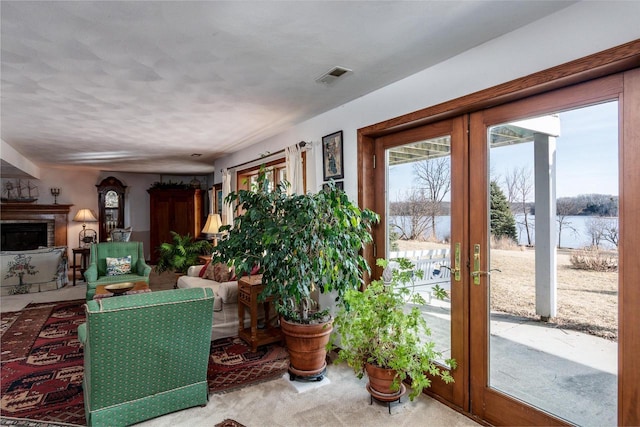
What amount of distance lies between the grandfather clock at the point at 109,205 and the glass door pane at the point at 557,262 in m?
8.55

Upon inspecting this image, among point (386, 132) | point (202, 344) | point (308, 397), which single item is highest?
point (386, 132)

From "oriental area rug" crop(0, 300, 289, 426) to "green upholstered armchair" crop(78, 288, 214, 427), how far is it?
0.34m

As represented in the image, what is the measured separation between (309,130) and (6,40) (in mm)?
2551

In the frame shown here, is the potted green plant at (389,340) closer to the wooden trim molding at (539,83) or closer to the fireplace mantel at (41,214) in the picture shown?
the wooden trim molding at (539,83)

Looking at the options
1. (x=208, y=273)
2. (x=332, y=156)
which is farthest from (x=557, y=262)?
(x=208, y=273)

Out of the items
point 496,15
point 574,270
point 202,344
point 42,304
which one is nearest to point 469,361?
point 574,270

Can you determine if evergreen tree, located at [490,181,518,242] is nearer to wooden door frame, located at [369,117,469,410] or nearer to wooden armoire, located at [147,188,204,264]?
wooden door frame, located at [369,117,469,410]

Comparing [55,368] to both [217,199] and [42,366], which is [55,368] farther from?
[217,199]

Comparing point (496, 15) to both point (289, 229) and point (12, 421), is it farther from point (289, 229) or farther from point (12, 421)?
point (12, 421)

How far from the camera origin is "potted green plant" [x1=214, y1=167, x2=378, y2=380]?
2.54m

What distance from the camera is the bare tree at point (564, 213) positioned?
1929 mm

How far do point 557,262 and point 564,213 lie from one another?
0.94 ft

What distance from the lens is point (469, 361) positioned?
2348mm

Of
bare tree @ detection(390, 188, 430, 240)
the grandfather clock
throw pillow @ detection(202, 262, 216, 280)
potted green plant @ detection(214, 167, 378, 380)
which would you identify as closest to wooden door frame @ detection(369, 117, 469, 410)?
bare tree @ detection(390, 188, 430, 240)
